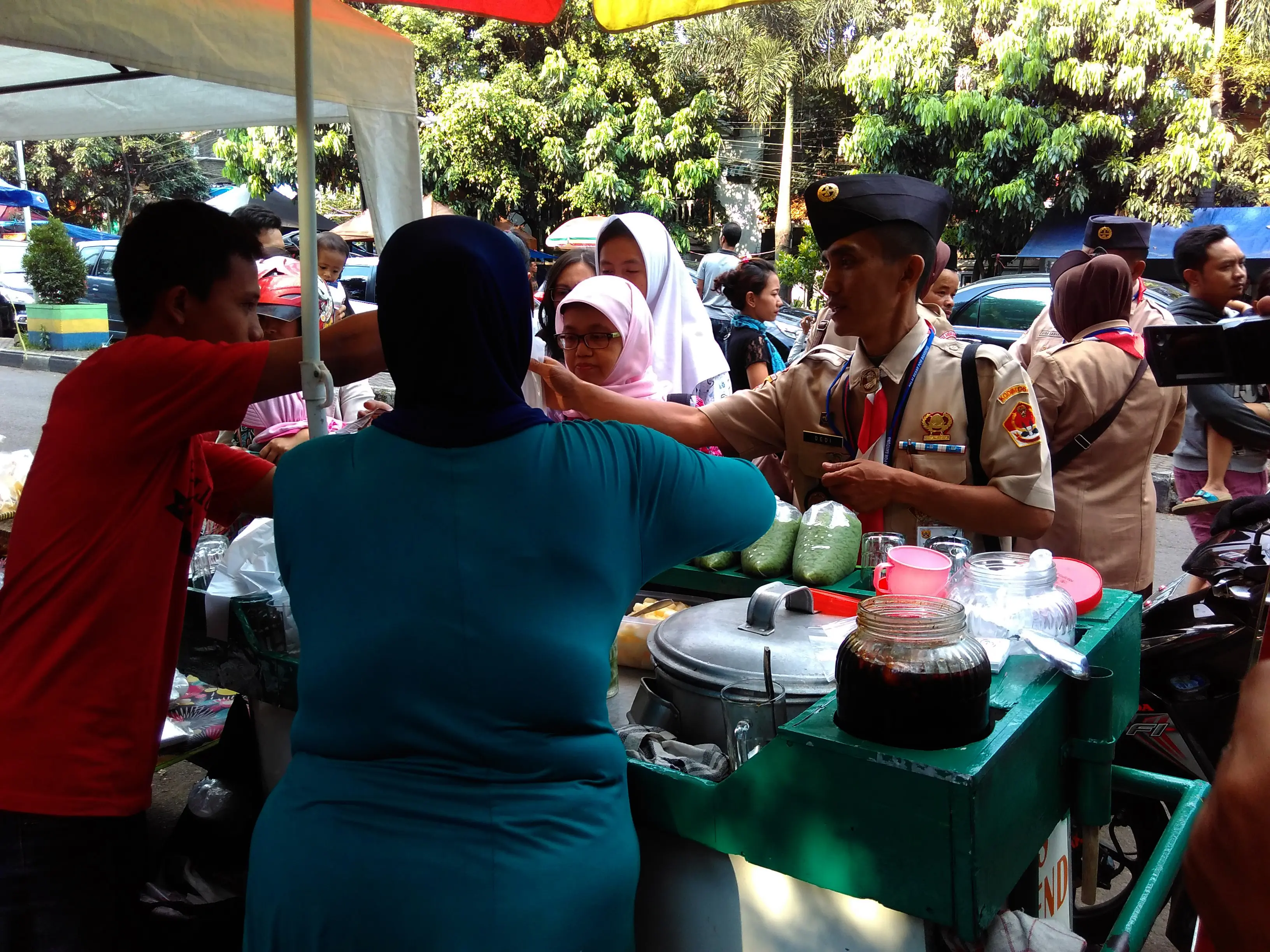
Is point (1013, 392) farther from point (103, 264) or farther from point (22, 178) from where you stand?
point (22, 178)

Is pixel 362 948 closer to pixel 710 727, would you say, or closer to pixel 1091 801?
pixel 710 727

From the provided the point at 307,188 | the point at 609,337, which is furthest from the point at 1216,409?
the point at 307,188

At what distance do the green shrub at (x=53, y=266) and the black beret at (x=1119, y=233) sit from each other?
619 inches

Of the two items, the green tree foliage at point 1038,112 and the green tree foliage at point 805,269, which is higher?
the green tree foliage at point 1038,112

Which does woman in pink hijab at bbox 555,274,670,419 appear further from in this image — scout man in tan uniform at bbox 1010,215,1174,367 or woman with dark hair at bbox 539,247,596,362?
scout man in tan uniform at bbox 1010,215,1174,367

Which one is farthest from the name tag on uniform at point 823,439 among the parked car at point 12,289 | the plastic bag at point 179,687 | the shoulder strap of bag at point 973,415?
the parked car at point 12,289

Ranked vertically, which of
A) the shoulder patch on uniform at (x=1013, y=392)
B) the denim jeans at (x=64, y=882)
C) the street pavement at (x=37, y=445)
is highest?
the shoulder patch on uniform at (x=1013, y=392)

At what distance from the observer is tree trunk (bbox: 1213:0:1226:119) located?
1459 cm

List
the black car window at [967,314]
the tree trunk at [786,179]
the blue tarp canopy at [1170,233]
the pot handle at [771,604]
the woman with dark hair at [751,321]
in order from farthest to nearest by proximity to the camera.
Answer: the tree trunk at [786,179] → the blue tarp canopy at [1170,233] → the black car window at [967,314] → the woman with dark hair at [751,321] → the pot handle at [771,604]

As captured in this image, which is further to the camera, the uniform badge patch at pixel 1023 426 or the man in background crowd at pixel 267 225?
the man in background crowd at pixel 267 225

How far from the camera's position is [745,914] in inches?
56.5

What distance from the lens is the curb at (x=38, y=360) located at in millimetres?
13469

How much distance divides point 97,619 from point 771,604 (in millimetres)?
1153

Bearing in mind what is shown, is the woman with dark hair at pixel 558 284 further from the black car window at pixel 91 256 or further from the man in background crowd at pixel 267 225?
the black car window at pixel 91 256
